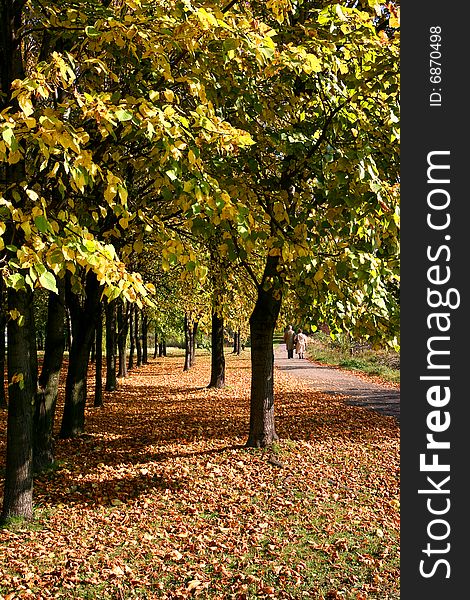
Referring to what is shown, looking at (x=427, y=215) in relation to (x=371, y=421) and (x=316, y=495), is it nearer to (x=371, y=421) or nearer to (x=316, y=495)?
(x=316, y=495)

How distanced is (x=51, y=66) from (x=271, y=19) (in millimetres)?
4261

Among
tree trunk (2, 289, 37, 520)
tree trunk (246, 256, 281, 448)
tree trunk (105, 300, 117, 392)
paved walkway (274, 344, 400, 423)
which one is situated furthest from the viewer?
tree trunk (105, 300, 117, 392)

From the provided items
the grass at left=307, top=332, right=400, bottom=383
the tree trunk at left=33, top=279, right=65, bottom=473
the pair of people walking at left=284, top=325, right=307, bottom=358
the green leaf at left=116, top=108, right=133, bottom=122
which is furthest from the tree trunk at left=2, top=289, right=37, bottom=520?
the pair of people walking at left=284, top=325, right=307, bottom=358

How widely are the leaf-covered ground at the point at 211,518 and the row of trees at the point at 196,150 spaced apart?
3.42ft

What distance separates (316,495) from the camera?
7.08 metres

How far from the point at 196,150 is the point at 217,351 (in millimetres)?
14104

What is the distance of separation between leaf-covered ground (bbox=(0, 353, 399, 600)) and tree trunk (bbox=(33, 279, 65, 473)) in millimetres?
325

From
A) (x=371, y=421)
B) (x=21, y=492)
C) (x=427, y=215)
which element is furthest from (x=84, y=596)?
(x=371, y=421)

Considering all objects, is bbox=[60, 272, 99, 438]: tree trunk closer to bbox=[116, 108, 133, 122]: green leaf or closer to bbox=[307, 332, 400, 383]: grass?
bbox=[116, 108, 133, 122]: green leaf

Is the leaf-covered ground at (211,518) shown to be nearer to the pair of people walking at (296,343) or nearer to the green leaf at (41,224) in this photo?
the green leaf at (41,224)

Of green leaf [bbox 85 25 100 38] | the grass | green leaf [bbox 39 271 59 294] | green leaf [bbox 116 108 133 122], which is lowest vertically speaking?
the grass

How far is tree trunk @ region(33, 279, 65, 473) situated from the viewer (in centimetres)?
771

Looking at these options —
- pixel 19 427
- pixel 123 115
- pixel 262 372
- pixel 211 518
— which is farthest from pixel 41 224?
pixel 262 372

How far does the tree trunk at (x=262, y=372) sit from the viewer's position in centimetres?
889
